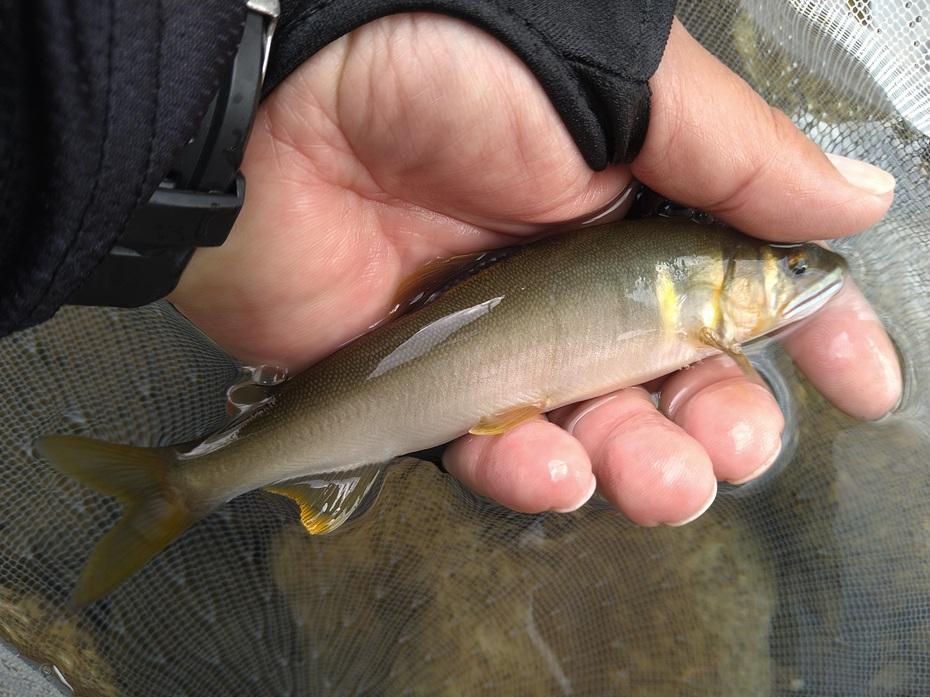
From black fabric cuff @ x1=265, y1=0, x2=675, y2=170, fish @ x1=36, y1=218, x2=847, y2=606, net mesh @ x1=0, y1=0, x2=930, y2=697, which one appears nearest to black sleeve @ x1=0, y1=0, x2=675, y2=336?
black fabric cuff @ x1=265, y1=0, x2=675, y2=170

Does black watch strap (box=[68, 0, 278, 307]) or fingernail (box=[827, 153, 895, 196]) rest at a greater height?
fingernail (box=[827, 153, 895, 196])

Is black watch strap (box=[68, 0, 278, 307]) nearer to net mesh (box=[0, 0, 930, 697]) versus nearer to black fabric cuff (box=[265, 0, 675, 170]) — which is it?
black fabric cuff (box=[265, 0, 675, 170])

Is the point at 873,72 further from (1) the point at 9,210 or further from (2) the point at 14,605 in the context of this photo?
(2) the point at 14,605

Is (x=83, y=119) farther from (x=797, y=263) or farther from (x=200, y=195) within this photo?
(x=797, y=263)

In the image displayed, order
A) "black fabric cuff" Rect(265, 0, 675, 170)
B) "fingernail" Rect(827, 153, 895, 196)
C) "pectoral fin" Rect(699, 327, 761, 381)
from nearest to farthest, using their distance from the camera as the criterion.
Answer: "black fabric cuff" Rect(265, 0, 675, 170)
"fingernail" Rect(827, 153, 895, 196)
"pectoral fin" Rect(699, 327, 761, 381)

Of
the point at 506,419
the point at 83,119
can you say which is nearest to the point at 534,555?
the point at 506,419

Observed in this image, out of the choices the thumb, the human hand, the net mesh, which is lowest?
the net mesh
